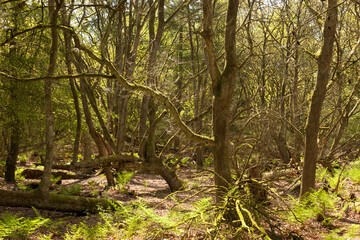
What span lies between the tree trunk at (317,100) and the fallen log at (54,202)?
4281 millimetres

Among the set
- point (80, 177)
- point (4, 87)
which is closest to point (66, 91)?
point (4, 87)

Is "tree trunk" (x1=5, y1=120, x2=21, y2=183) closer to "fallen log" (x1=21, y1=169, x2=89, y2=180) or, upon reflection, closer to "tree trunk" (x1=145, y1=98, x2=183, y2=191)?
"fallen log" (x1=21, y1=169, x2=89, y2=180)

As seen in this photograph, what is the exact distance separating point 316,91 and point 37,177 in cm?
1153

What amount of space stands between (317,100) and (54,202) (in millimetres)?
6225

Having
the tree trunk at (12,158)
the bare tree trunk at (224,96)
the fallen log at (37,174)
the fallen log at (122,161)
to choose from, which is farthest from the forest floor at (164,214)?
the fallen log at (37,174)

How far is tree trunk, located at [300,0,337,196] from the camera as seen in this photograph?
18.4 ft

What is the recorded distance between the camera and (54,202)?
250 inches

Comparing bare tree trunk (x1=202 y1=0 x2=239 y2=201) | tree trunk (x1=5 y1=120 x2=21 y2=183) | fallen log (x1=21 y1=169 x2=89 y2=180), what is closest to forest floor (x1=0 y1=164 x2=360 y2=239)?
tree trunk (x1=5 y1=120 x2=21 y2=183)

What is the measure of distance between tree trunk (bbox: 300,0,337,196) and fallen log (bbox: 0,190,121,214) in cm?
428

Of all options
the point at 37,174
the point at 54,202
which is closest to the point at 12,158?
the point at 37,174

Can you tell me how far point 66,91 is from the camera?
9.29 meters

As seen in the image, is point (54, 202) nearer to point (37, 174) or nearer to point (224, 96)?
point (224, 96)

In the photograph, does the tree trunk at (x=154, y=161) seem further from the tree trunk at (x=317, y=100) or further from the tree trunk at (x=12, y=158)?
the tree trunk at (x=12, y=158)

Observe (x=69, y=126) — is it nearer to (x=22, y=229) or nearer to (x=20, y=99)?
(x=20, y=99)
